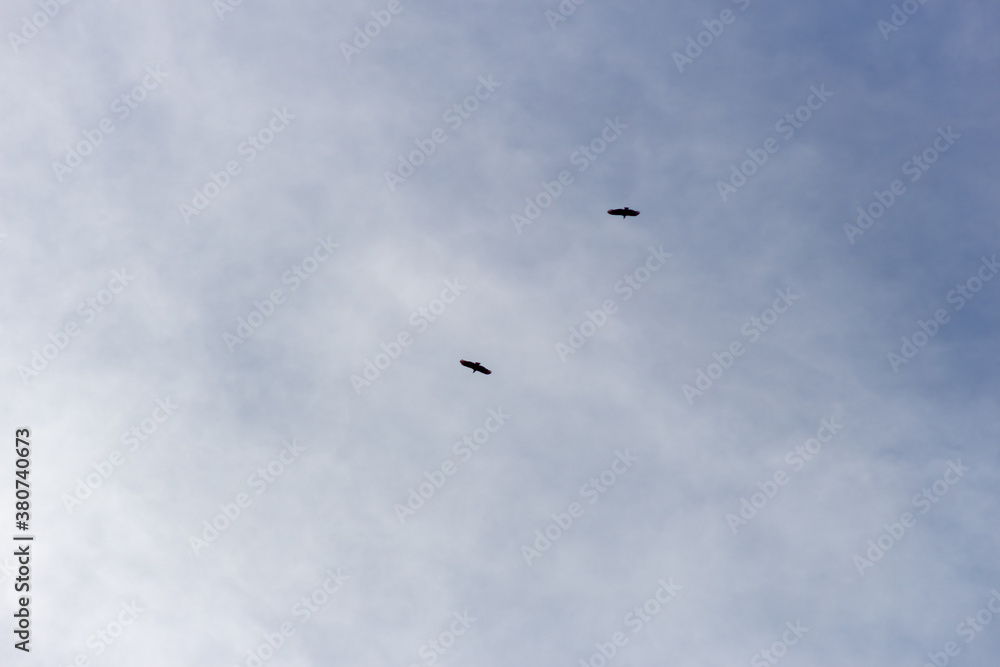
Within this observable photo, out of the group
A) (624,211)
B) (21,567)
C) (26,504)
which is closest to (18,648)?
(21,567)

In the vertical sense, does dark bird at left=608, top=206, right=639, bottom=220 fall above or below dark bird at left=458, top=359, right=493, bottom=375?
above

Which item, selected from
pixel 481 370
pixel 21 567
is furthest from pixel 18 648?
pixel 481 370

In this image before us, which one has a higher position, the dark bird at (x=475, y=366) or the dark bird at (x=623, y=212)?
the dark bird at (x=623, y=212)

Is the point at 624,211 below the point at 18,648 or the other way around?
the other way around

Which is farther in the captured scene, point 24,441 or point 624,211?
point 624,211

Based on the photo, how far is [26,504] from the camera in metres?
128

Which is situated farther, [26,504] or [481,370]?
[481,370]

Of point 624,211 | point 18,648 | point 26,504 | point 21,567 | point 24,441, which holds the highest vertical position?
point 624,211

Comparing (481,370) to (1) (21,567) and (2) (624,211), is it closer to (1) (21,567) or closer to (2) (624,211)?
(2) (624,211)

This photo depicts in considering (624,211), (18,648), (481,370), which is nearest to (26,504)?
(18,648)

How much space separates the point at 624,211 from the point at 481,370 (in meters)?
40.4

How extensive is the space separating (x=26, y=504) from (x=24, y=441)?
10.5 m

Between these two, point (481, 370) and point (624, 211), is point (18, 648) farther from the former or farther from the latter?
point (624, 211)

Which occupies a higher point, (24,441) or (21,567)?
(24,441)
